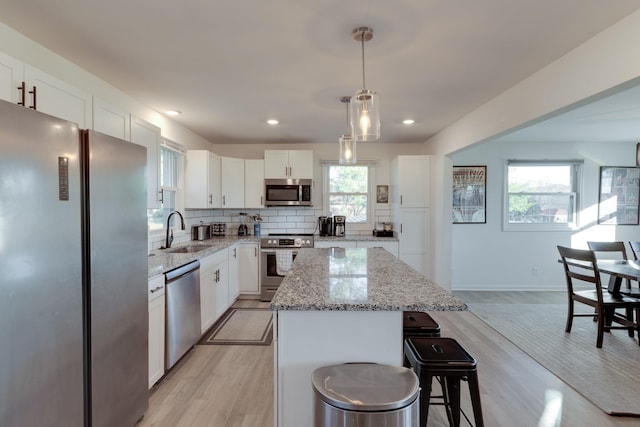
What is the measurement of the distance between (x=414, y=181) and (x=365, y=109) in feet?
9.20

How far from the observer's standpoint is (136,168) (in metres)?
1.76

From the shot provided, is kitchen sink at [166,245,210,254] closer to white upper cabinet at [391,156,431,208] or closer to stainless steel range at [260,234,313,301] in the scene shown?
stainless steel range at [260,234,313,301]

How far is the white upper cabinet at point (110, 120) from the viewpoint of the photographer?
193 cm

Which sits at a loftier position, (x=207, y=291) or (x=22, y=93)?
(x=22, y=93)

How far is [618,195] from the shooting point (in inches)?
191

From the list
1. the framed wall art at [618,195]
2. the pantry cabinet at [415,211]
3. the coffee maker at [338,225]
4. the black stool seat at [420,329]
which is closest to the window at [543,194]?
the framed wall art at [618,195]

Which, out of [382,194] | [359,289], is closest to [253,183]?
[382,194]

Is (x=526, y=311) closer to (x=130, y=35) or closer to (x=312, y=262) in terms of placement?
(x=312, y=262)

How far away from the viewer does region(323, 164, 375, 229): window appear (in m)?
4.96

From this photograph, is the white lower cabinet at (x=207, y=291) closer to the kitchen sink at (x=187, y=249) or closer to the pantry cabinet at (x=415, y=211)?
the kitchen sink at (x=187, y=249)

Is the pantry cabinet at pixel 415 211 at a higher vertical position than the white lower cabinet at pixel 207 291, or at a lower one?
higher

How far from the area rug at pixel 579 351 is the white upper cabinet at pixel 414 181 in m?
1.59

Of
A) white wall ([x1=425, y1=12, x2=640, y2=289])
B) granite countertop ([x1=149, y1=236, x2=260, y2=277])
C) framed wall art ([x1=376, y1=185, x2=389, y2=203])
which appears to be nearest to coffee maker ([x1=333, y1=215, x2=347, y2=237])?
framed wall art ([x1=376, y1=185, x2=389, y2=203])

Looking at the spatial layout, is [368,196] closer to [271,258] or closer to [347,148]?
[271,258]
